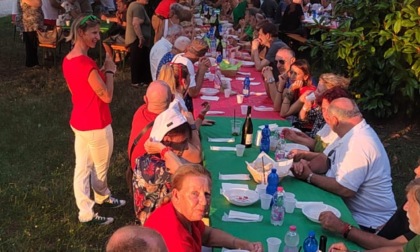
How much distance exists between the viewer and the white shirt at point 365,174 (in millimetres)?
3932

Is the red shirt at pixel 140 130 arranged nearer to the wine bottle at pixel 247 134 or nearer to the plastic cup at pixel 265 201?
the plastic cup at pixel 265 201

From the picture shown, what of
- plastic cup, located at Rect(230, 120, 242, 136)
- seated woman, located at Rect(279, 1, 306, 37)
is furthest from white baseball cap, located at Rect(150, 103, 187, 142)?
seated woman, located at Rect(279, 1, 306, 37)

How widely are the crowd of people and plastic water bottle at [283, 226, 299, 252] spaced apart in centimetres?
18

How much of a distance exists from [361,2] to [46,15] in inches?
267

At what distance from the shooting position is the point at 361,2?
7.54 m

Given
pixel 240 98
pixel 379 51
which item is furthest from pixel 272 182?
pixel 379 51

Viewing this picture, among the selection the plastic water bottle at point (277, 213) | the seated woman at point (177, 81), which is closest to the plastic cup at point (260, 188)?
the plastic water bottle at point (277, 213)

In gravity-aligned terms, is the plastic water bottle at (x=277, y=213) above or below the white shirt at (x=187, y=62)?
below

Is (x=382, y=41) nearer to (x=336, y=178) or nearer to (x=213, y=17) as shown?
(x=336, y=178)

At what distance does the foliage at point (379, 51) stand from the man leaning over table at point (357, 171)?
11.3 ft

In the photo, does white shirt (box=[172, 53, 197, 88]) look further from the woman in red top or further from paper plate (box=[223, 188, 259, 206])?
paper plate (box=[223, 188, 259, 206])

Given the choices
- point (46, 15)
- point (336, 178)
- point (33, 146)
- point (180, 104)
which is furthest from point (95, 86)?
point (46, 15)

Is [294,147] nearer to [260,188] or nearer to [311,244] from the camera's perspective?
[260,188]

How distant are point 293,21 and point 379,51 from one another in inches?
175
